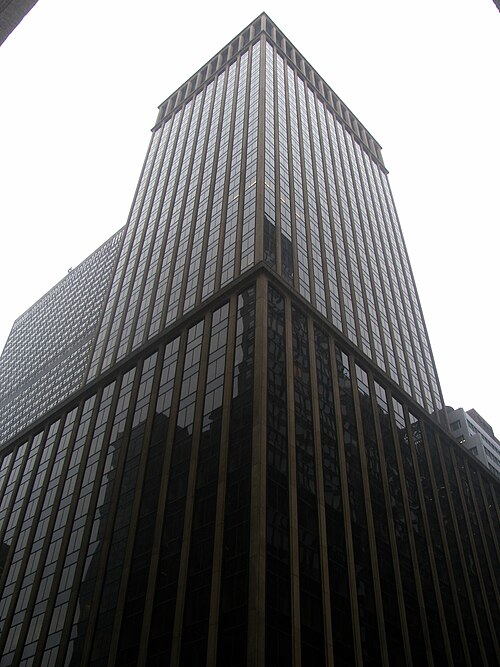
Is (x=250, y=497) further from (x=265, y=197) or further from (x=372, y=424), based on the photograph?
(x=265, y=197)

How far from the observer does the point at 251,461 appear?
48.5 meters

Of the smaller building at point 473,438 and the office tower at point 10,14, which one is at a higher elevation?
the smaller building at point 473,438

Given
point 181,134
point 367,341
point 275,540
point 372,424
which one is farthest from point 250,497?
point 181,134

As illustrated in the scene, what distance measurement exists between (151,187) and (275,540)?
69.0m

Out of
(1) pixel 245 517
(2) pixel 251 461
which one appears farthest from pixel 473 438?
(1) pixel 245 517

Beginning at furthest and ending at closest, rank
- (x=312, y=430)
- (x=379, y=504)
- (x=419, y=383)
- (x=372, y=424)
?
(x=419, y=383)
(x=372, y=424)
(x=379, y=504)
(x=312, y=430)

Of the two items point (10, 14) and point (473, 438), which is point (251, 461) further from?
point (473, 438)

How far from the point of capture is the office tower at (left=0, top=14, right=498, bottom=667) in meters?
46.0

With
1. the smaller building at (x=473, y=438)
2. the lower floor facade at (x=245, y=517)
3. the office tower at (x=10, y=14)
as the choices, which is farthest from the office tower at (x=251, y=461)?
the office tower at (x=10, y=14)

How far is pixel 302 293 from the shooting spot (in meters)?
69.9

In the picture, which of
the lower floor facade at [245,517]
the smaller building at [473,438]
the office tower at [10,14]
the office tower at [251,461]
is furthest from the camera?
the smaller building at [473,438]

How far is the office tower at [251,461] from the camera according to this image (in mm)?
46031

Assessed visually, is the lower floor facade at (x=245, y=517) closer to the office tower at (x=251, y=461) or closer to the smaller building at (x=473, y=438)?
the office tower at (x=251, y=461)

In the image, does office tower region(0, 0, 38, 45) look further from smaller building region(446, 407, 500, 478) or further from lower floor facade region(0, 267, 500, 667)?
smaller building region(446, 407, 500, 478)
